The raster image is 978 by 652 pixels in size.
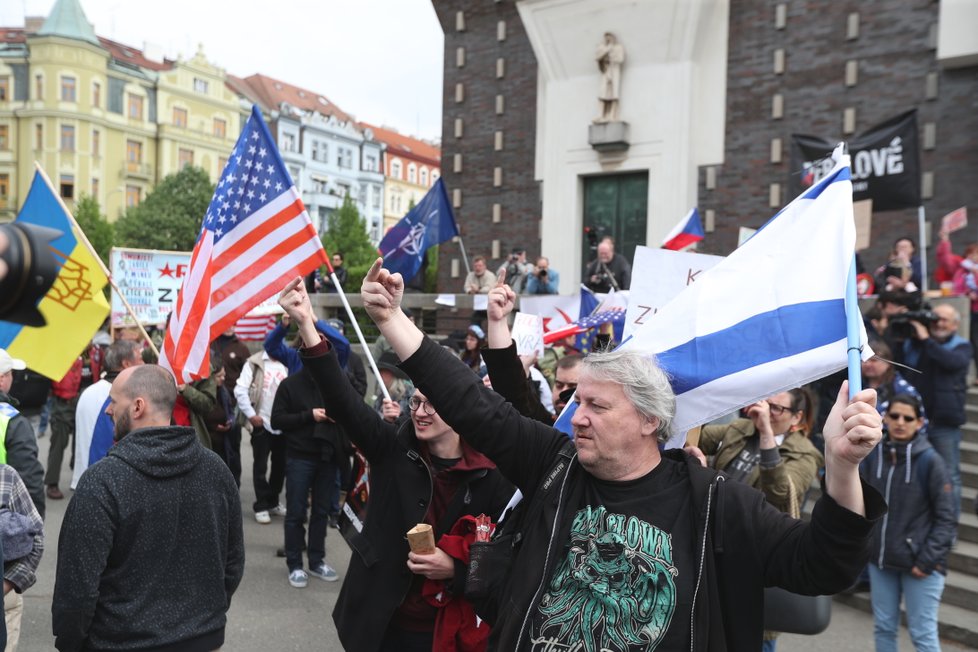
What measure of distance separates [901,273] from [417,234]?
20.7 ft

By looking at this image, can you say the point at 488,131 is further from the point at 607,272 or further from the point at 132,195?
the point at 132,195

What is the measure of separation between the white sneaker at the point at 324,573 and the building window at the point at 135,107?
60699 millimetres

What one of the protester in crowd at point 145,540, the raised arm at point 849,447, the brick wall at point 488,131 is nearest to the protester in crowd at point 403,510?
the protester in crowd at point 145,540

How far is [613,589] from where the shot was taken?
2062 millimetres

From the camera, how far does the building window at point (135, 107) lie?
59.1 m

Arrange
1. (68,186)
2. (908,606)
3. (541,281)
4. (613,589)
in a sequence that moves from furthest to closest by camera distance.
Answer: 1. (68,186)
2. (541,281)
3. (908,606)
4. (613,589)

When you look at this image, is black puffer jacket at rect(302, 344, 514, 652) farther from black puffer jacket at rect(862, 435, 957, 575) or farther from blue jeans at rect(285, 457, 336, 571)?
blue jeans at rect(285, 457, 336, 571)

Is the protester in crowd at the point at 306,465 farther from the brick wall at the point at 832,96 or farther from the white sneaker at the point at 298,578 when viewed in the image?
the brick wall at the point at 832,96

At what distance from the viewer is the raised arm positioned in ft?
5.91

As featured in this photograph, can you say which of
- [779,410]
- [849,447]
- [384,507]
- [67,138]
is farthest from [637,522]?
[67,138]

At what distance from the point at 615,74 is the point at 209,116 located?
5456 centimetres

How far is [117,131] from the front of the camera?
58031mm

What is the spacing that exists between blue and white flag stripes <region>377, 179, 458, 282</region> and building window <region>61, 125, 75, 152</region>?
5255 cm

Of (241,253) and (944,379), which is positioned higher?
(241,253)
